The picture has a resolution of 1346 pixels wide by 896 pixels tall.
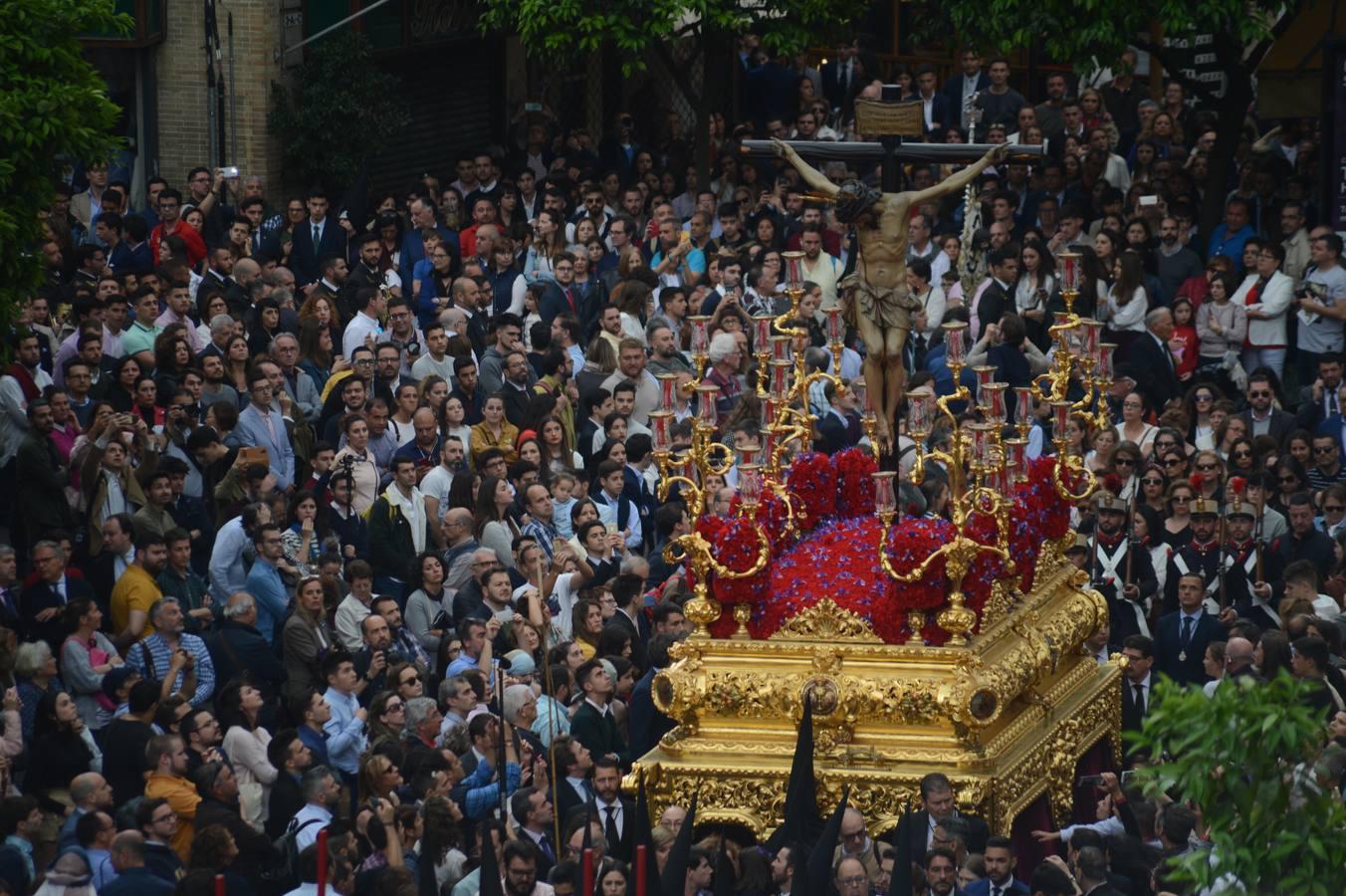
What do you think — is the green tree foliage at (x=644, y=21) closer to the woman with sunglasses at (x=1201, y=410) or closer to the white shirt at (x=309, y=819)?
the woman with sunglasses at (x=1201, y=410)

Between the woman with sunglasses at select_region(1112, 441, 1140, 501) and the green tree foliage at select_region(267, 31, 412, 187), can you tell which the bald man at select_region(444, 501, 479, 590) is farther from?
the green tree foliage at select_region(267, 31, 412, 187)

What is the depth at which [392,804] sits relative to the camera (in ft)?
44.1

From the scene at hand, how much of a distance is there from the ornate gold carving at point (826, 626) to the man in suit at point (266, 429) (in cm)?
475

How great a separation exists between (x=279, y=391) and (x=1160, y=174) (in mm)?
10065

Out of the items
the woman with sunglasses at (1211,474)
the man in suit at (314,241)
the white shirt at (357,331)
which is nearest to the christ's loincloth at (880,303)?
the woman with sunglasses at (1211,474)

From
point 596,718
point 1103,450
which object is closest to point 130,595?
point 596,718

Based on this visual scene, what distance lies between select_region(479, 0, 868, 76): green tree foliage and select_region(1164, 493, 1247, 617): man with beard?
31.3 feet

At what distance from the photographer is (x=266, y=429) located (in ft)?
59.5

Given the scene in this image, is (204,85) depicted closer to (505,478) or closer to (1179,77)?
(1179,77)

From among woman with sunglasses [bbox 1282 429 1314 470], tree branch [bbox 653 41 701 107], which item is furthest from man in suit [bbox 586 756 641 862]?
tree branch [bbox 653 41 701 107]

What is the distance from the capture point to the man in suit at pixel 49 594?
50.6ft

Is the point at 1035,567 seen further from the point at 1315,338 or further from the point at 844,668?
the point at 1315,338

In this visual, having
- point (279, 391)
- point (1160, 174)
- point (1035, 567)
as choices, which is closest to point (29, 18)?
point (279, 391)

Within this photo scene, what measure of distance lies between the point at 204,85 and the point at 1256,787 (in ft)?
67.7
